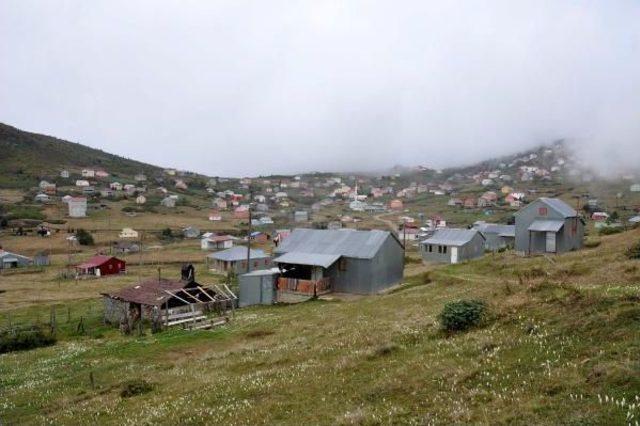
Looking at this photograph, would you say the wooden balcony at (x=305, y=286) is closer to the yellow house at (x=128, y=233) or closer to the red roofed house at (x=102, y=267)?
the red roofed house at (x=102, y=267)

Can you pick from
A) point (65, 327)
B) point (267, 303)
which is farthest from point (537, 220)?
point (65, 327)

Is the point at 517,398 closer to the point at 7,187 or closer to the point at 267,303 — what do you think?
the point at 267,303

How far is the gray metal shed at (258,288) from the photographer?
5081cm

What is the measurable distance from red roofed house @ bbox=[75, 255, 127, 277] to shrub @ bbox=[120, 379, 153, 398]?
7758cm

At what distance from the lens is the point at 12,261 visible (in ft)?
334

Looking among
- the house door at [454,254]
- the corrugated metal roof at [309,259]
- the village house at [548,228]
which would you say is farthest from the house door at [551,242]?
the corrugated metal roof at [309,259]

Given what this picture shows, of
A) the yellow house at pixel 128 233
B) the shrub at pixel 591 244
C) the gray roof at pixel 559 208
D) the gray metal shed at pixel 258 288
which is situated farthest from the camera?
the yellow house at pixel 128 233

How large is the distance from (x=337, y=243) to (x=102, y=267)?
56294 millimetres

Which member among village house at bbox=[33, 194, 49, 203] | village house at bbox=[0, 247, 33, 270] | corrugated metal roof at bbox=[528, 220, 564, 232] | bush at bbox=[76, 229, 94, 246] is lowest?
village house at bbox=[0, 247, 33, 270]

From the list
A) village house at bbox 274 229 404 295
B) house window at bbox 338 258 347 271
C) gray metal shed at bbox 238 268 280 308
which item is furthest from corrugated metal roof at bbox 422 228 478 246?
gray metal shed at bbox 238 268 280 308

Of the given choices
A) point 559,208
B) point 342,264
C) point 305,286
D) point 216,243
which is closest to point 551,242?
point 559,208

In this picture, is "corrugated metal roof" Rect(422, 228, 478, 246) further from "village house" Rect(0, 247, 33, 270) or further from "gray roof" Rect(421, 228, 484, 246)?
"village house" Rect(0, 247, 33, 270)

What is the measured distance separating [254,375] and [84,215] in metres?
160

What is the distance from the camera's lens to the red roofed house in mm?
91750
